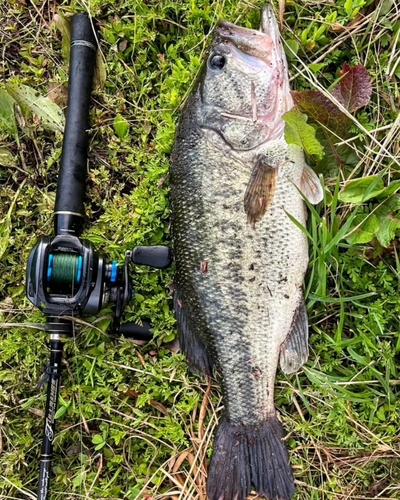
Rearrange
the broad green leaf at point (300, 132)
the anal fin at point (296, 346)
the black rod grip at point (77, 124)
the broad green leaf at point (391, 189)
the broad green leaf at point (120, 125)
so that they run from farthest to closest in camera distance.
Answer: the broad green leaf at point (120, 125)
the black rod grip at point (77, 124)
the anal fin at point (296, 346)
the broad green leaf at point (391, 189)
the broad green leaf at point (300, 132)

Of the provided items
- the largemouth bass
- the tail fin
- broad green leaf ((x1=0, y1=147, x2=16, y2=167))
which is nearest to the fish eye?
the largemouth bass

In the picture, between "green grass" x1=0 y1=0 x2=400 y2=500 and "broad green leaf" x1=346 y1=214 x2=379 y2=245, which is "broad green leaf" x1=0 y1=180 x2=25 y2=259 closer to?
"green grass" x1=0 y1=0 x2=400 y2=500

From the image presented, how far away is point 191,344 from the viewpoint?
2701 millimetres

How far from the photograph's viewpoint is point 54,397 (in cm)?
271

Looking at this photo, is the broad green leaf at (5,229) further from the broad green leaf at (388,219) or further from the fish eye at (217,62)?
the broad green leaf at (388,219)

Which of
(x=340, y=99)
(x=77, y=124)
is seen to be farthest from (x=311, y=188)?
(x=77, y=124)

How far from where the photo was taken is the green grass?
8.79 ft

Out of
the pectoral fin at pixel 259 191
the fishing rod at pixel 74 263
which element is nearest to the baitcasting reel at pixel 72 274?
→ the fishing rod at pixel 74 263

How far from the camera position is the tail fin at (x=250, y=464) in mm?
2559

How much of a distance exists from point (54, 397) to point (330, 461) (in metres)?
1.40

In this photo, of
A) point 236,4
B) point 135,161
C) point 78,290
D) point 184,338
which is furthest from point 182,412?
point 236,4

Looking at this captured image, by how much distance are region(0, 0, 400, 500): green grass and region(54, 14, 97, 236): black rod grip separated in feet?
0.60

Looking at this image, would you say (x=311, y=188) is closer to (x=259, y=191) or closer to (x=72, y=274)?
(x=259, y=191)

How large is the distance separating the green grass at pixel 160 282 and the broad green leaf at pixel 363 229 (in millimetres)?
16
